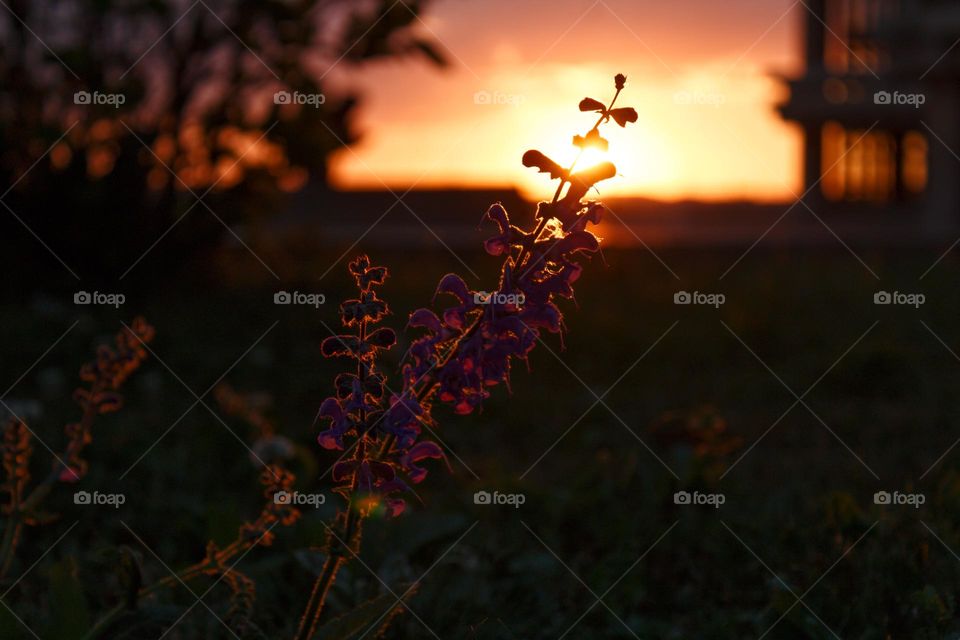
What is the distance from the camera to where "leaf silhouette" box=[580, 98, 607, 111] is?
1.65 metres

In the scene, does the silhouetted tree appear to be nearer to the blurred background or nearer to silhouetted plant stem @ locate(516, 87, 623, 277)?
the blurred background

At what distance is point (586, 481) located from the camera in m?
3.53

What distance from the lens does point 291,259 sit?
939 cm

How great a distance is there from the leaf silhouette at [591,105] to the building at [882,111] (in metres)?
15.1

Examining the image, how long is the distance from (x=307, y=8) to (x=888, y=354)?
4278mm

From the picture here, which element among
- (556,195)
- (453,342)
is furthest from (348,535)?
(556,195)

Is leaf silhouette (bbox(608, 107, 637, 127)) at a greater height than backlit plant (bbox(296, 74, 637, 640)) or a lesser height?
greater

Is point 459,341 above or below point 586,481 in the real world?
below

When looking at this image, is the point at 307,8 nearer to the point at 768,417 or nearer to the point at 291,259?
the point at 291,259

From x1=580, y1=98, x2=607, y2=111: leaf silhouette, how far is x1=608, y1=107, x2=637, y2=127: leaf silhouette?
0.8 inches

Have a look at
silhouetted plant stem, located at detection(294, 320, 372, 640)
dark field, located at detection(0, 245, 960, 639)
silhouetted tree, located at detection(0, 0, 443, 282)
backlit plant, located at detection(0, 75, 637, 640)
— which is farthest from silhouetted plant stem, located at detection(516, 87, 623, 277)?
silhouetted tree, located at detection(0, 0, 443, 282)

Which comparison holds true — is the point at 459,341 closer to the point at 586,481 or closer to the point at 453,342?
the point at 453,342

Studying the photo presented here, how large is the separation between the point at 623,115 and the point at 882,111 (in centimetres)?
1800

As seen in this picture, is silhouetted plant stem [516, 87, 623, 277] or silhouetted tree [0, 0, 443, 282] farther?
silhouetted tree [0, 0, 443, 282]
